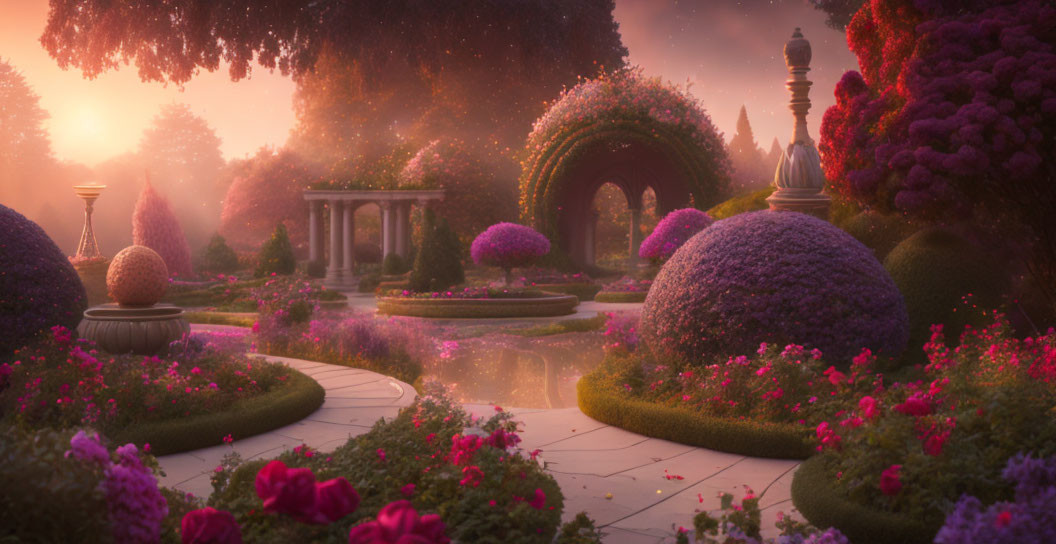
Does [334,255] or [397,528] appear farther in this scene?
[334,255]

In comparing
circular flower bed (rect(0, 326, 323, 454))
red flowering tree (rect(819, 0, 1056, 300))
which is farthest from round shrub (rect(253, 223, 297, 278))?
red flowering tree (rect(819, 0, 1056, 300))

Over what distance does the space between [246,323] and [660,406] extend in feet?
38.8

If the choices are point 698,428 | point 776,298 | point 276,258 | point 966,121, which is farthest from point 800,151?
point 276,258

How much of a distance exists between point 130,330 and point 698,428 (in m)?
6.24

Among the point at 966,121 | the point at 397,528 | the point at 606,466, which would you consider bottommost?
the point at 606,466

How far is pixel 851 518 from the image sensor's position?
180 inches

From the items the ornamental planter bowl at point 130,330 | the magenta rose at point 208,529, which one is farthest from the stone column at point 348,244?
the magenta rose at point 208,529

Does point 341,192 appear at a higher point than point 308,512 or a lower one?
higher

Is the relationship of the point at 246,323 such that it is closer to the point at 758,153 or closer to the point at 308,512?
the point at 308,512

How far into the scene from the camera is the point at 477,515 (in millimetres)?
3951

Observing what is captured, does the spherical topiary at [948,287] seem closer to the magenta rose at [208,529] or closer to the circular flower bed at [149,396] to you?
the circular flower bed at [149,396]

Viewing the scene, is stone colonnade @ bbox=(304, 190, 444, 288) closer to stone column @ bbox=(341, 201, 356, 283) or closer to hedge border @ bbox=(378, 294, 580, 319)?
stone column @ bbox=(341, 201, 356, 283)

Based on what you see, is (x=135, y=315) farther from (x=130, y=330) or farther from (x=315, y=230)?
(x=315, y=230)

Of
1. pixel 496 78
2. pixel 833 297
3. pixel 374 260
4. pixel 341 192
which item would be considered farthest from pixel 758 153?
pixel 833 297
